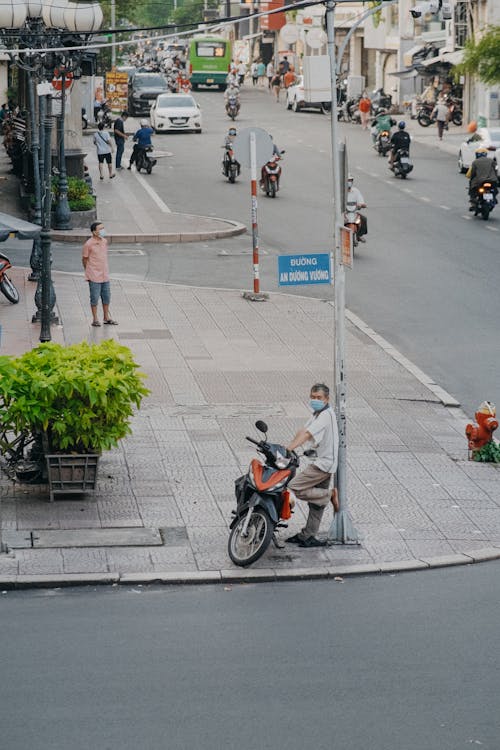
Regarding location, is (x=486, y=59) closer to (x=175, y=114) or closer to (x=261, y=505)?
(x=175, y=114)

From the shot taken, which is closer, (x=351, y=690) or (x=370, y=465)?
(x=351, y=690)

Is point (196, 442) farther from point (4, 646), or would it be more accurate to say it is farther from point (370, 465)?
point (4, 646)

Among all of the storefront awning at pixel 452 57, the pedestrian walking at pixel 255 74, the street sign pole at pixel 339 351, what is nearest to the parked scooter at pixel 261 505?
the street sign pole at pixel 339 351

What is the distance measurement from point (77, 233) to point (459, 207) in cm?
1123

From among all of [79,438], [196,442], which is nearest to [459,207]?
[196,442]

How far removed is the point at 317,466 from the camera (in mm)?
12609

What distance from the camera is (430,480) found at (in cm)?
1473

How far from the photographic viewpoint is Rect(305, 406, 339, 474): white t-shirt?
12.6 m

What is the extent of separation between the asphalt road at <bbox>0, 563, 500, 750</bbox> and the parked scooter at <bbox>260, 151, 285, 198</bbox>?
84.2 feet

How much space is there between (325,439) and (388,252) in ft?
57.9

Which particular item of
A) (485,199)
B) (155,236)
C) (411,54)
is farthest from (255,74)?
(155,236)

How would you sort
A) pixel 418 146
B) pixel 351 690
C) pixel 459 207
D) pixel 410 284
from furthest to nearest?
pixel 418 146 < pixel 459 207 < pixel 410 284 < pixel 351 690

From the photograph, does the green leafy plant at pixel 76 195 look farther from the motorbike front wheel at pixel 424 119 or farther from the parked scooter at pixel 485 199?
the motorbike front wheel at pixel 424 119

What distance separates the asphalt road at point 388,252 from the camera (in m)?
21.6
